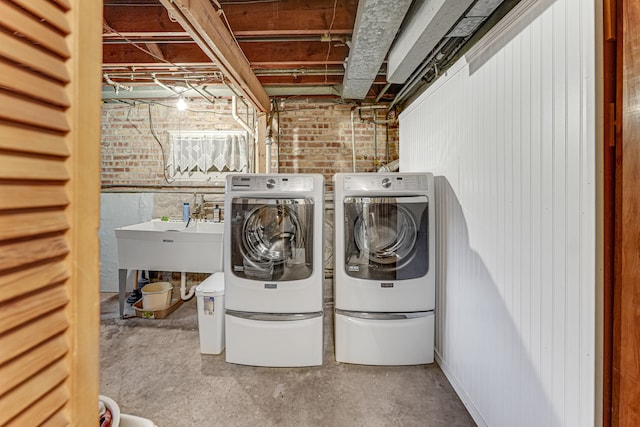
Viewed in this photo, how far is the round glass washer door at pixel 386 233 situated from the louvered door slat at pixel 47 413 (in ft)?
5.56

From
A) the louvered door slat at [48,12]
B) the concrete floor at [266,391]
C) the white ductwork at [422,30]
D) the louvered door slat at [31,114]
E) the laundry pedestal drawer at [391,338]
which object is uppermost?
the white ductwork at [422,30]

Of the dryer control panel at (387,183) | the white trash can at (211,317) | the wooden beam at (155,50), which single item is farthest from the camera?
the wooden beam at (155,50)

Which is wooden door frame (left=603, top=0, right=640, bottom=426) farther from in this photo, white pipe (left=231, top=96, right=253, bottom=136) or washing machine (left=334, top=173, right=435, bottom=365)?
white pipe (left=231, top=96, right=253, bottom=136)

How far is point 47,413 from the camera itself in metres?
0.48

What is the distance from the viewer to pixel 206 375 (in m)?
1.98

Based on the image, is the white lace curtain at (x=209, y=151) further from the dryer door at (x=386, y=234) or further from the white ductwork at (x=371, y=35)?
the dryer door at (x=386, y=234)

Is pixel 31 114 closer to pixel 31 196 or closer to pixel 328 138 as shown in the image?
pixel 31 196

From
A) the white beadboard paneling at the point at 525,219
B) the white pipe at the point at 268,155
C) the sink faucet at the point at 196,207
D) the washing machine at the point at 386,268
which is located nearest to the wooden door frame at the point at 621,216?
the white beadboard paneling at the point at 525,219

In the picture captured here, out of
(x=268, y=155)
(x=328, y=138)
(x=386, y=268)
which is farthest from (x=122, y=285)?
(x=328, y=138)

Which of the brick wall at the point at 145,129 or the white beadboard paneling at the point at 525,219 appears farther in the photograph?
the brick wall at the point at 145,129

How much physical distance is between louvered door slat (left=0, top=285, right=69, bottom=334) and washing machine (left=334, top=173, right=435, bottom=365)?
1.64 m

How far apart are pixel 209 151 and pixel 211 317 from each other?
2.02 m

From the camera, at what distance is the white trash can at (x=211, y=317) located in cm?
217

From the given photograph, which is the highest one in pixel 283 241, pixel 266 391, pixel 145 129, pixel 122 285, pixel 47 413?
pixel 145 129
